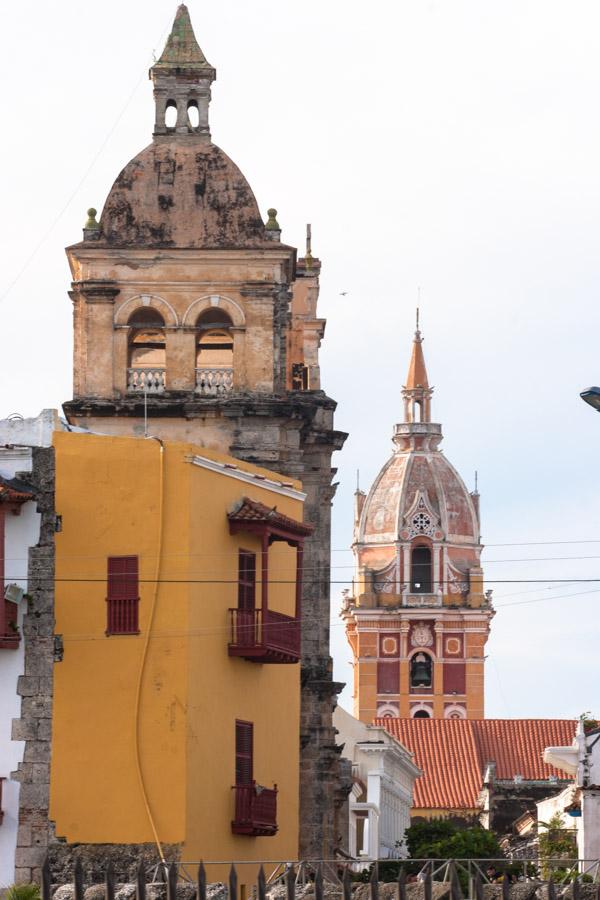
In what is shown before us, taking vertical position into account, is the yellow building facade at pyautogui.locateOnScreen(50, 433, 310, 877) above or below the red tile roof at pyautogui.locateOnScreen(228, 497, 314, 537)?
below

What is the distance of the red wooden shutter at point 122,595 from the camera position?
45562 millimetres

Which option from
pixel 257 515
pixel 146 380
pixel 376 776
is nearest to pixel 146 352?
pixel 146 380

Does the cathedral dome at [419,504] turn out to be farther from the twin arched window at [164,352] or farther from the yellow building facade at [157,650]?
the yellow building facade at [157,650]

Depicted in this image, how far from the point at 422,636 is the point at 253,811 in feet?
357

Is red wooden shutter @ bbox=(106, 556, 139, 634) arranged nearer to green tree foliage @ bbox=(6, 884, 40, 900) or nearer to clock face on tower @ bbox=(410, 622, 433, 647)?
green tree foliage @ bbox=(6, 884, 40, 900)

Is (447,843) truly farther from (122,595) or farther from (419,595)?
(419,595)

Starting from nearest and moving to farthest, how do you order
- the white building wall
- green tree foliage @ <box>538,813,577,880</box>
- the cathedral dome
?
the white building wall, green tree foliage @ <box>538,813,577,880</box>, the cathedral dome

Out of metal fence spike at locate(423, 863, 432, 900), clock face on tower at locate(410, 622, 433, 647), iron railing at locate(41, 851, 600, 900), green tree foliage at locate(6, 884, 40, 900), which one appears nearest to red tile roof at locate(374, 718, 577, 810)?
clock face on tower at locate(410, 622, 433, 647)

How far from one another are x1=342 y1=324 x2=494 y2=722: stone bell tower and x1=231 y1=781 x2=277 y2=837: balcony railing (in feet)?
341

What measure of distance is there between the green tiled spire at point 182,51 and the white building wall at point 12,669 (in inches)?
561

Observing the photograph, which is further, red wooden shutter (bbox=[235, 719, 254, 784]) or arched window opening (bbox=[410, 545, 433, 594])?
arched window opening (bbox=[410, 545, 433, 594])

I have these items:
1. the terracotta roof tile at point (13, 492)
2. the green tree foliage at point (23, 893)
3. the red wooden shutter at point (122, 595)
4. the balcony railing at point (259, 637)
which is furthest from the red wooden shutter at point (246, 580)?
the green tree foliage at point (23, 893)

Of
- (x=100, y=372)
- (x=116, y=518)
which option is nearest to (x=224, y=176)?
(x=100, y=372)

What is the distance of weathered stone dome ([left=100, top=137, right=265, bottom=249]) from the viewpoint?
184 ft
